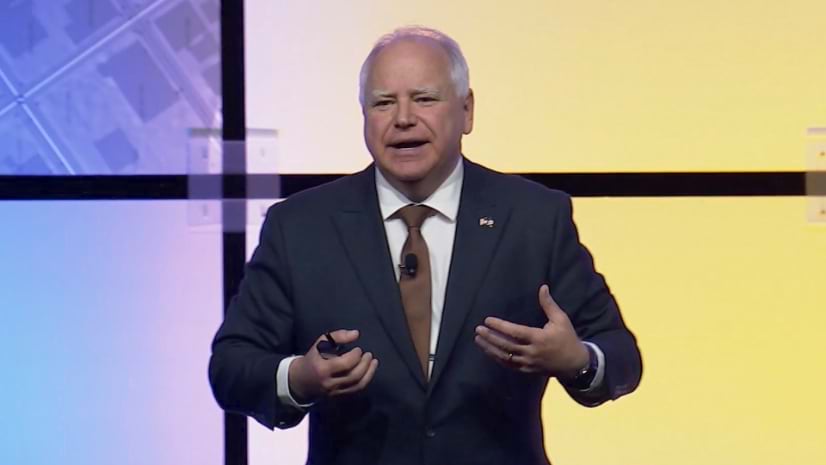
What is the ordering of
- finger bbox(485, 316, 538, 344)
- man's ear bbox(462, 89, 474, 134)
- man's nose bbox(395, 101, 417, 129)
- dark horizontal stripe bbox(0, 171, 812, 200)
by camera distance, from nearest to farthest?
finger bbox(485, 316, 538, 344), man's nose bbox(395, 101, 417, 129), man's ear bbox(462, 89, 474, 134), dark horizontal stripe bbox(0, 171, 812, 200)

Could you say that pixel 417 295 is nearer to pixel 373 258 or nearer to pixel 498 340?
pixel 373 258

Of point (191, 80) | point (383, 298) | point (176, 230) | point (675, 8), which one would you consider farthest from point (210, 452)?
point (675, 8)

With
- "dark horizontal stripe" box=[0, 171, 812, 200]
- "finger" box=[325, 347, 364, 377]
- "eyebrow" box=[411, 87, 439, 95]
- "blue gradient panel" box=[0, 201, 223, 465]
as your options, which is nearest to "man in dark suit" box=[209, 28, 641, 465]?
"eyebrow" box=[411, 87, 439, 95]

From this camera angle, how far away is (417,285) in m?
1.79

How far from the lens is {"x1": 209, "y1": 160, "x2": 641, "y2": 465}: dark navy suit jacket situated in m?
1.73

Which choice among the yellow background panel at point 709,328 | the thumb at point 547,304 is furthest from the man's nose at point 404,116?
the yellow background panel at point 709,328

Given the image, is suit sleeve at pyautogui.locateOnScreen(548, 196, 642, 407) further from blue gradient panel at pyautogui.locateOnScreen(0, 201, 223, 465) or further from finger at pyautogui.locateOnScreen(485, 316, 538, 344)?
blue gradient panel at pyautogui.locateOnScreen(0, 201, 223, 465)

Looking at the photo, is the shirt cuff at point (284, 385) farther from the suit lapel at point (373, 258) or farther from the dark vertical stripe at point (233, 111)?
the dark vertical stripe at point (233, 111)

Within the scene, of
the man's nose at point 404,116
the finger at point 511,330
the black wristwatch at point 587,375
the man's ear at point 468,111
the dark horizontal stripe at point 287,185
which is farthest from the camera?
the dark horizontal stripe at point 287,185

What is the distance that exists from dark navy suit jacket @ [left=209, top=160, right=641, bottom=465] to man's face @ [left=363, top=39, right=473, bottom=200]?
10 centimetres

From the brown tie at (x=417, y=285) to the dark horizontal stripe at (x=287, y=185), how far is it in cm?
93

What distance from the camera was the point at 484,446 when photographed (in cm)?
175

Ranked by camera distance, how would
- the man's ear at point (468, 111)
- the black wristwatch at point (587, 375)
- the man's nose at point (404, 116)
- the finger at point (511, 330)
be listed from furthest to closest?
the man's ear at point (468, 111) < the man's nose at point (404, 116) < the black wristwatch at point (587, 375) < the finger at point (511, 330)

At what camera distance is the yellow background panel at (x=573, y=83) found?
2775 millimetres
